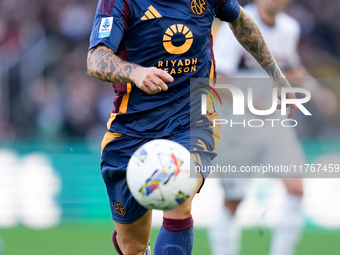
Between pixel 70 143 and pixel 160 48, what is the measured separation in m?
7.13

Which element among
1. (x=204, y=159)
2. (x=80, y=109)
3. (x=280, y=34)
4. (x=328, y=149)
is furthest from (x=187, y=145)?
(x=80, y=109)

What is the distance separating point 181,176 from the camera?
3.57 metres

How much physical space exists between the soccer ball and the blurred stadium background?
112 inches

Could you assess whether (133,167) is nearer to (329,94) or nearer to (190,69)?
(190,69)

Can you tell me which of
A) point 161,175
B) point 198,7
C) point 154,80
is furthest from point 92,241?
point 154,80

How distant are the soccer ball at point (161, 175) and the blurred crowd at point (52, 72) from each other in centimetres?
785

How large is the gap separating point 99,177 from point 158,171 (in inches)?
196

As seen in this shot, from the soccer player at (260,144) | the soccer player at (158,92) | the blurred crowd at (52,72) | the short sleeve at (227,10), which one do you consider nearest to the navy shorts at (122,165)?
the soccer player at (158,92)

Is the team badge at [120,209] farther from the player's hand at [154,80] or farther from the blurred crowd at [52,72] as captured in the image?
the blurred crowd at [52,72]

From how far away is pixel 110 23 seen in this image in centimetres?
398

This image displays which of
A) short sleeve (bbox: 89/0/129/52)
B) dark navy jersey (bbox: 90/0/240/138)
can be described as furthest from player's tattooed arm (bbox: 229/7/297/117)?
short sleeve (bbox: 89/0/129/52)

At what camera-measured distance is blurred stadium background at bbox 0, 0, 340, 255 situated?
768 centimetres

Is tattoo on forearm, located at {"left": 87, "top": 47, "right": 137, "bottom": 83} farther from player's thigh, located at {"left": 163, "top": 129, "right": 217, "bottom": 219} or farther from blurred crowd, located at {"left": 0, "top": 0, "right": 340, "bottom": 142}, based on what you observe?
blurred crowd, located at {"left": 0, "top": 0, "right": 340, "bottom": 142}

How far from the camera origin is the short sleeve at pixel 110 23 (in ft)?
13.0
